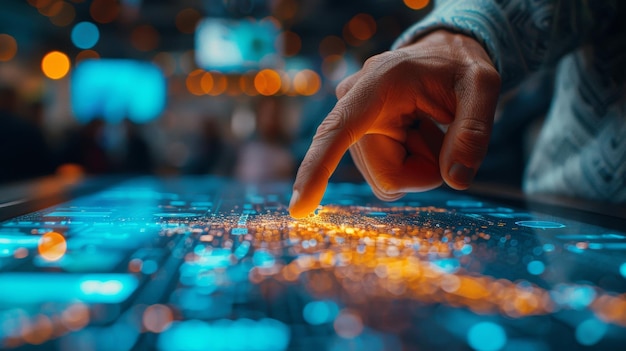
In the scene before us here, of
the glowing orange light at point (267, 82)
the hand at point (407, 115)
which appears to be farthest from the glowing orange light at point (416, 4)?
the hand at point (407, 115)

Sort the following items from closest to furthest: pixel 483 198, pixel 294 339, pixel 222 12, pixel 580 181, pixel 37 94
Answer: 1. pixel 294 339
2. pixel 483 198
3. pixel 580 181
4. pixel 222 12
5. pixel 37 94

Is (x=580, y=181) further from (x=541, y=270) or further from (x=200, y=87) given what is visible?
(x=200, y=87)

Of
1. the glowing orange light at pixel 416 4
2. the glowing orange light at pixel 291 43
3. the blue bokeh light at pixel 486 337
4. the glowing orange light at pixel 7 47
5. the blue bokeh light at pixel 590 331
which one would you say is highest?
the glowing orange light at pixel 291 43

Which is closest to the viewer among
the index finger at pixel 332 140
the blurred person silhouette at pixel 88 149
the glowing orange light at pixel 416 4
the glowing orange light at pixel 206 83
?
the index finger at pixel 332 140

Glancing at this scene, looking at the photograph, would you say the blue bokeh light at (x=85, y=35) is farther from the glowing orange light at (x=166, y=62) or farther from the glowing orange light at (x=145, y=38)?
the glowing orange light at (x=166, y=62)

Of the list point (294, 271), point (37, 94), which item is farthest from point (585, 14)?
point (37, 94)

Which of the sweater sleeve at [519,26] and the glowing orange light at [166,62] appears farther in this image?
the glowing orange light at [166,62]

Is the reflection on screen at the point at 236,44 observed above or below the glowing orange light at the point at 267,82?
above

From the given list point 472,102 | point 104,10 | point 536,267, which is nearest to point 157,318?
point 536,267
